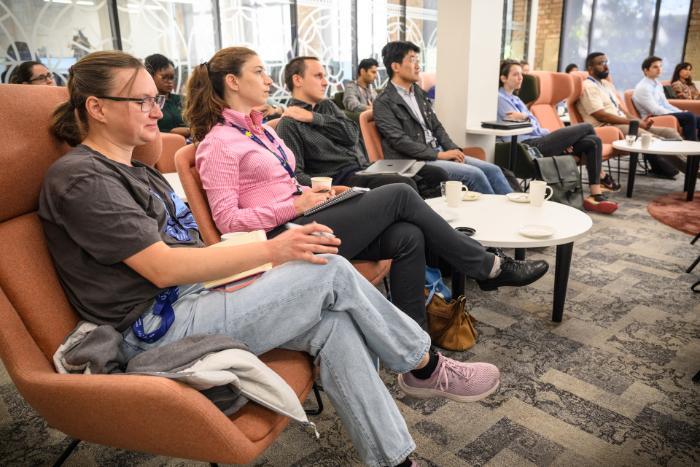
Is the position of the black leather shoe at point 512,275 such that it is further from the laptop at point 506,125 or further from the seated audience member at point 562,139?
the seated audience member at point 562,139

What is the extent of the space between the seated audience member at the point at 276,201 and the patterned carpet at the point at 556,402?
1.12 ft

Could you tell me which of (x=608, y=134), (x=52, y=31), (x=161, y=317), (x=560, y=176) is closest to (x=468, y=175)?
(x=560, y=176)

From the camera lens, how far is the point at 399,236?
178 cm

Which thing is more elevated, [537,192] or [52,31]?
[52,31]

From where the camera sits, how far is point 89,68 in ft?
3.97

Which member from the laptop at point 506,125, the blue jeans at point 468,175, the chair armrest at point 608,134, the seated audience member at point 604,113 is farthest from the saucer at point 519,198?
the seated audience member at point 604,113

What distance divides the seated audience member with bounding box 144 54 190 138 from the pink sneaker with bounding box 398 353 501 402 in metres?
2.90

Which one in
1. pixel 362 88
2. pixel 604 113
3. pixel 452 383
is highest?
pixel 362 88

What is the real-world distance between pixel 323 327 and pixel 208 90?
3.64 ft

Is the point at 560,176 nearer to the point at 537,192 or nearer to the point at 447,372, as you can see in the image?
the point at 537,192

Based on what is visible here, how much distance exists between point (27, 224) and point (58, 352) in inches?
12.1

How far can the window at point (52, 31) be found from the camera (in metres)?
4.02

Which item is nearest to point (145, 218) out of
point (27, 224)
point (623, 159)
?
point (27, 224)

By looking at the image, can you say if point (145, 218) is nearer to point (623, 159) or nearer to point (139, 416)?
point (139, 416)
